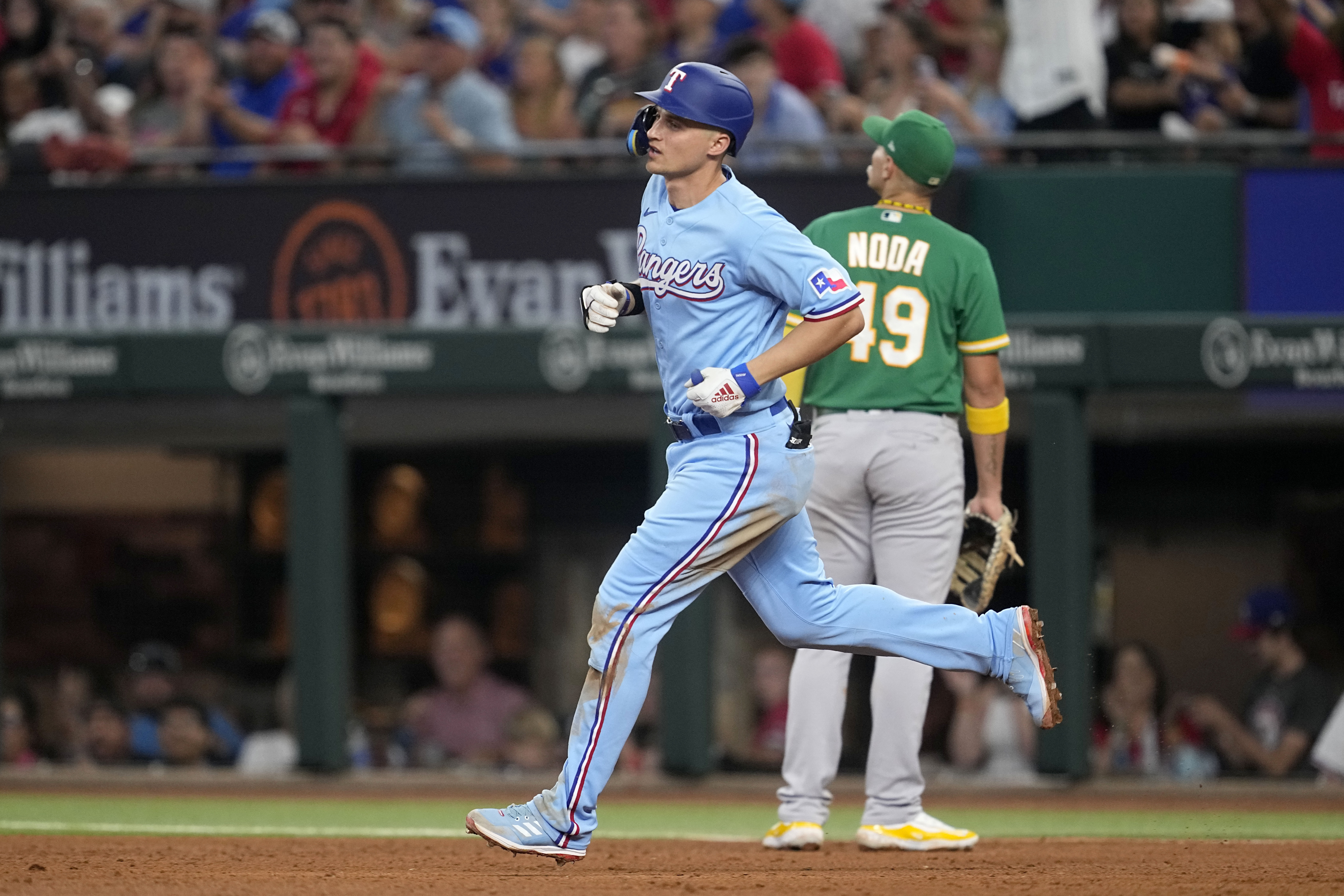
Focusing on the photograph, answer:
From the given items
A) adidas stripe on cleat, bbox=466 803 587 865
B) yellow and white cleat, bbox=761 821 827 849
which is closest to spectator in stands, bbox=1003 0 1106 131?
yellow and white cleat, bbox=761 821 827 849

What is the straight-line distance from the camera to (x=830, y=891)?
4.14 m

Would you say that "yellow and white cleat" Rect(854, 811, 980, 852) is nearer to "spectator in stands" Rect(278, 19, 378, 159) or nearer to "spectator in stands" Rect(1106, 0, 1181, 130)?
"spectator in stands" Rect(1106, 0, 1181, 130)

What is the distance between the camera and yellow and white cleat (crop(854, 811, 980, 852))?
5.23 m

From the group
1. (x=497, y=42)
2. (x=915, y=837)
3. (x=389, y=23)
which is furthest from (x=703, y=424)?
(x=389, y=23)

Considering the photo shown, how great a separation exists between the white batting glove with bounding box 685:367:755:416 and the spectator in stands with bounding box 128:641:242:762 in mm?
6060

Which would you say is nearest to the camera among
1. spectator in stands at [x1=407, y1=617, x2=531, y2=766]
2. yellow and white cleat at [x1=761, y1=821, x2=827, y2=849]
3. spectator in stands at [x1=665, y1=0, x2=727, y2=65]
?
yellow and white cleat at [x1=761, y1=821, x2=827, y2=849]

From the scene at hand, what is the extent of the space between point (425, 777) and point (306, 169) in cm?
317

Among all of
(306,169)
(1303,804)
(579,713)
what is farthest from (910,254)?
(306,169)

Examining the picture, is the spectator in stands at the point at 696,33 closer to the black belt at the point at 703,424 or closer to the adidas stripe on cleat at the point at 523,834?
the black belt at the point at 703,424

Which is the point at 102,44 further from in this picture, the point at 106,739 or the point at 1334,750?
the point at 1334,750

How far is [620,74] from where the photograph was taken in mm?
9570

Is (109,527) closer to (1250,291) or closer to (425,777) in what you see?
(425,777)

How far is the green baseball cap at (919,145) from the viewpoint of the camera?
527 cm

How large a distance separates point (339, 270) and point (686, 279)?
531 cm
